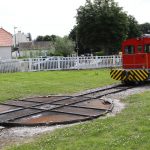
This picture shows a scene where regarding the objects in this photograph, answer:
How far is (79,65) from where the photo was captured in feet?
113

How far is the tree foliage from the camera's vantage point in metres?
43.3

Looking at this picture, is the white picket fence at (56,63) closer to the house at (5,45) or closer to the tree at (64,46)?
the house at (5,45)

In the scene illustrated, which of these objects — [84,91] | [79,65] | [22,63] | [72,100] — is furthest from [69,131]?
[79,65]

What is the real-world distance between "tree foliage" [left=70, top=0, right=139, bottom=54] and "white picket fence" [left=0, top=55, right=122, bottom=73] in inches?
224

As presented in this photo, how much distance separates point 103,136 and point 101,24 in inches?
1414

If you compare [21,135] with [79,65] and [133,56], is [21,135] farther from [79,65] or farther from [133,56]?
[79,65]

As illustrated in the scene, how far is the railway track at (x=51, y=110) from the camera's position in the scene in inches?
408

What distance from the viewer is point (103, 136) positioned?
809 centimetres

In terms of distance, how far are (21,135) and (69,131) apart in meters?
1.07

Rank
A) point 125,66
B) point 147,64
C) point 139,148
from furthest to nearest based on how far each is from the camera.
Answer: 1. point 125,66
2. point 147,64
3. point 139,148

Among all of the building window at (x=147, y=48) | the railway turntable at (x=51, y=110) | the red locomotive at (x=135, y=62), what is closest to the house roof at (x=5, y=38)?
the red locomotive at (x=135, y=62)

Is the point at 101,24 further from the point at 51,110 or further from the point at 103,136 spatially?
the point at 103,136

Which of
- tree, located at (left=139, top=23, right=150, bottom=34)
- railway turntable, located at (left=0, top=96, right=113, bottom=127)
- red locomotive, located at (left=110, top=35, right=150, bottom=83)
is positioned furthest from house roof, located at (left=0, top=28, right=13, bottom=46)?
railway turntable, located at (left=0, top=96, right=113, bottom=127)

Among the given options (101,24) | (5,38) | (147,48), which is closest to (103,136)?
(147,48)
